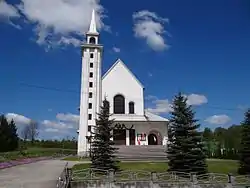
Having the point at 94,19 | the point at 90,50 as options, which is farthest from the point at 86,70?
the point at 94,19

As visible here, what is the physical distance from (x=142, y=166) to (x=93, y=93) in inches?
788

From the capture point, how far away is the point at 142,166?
24562 mm

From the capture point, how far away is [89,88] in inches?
1684

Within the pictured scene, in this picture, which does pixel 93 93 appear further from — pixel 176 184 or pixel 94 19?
pixel 176 184

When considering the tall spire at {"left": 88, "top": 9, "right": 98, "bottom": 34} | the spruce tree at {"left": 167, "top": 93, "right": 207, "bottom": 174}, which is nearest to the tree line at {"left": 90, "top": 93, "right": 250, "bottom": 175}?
the spruce tree at {"left": 167, "top": 93, "right": 207, "bottom": 174}

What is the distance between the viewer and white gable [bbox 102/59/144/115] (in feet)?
145

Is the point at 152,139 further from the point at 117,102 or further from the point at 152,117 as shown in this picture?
the point at 117,102

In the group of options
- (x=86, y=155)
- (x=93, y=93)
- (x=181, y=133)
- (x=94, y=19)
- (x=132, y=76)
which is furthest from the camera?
(x=94, y=19)

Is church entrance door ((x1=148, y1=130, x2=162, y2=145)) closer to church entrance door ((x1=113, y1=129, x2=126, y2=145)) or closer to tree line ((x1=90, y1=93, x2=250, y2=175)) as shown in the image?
church entrance door ((x1=113, y1=129, x2=126, y2=145))

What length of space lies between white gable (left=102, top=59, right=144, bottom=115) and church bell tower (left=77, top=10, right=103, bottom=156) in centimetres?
145

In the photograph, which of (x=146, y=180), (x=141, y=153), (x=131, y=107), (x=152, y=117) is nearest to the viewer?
(x=146, y=180)

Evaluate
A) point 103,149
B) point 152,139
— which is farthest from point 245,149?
point 152,139

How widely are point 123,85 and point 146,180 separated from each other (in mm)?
28313

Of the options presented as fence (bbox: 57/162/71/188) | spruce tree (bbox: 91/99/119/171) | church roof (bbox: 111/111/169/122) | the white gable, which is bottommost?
fence (bbox: 57/162/71/188)
